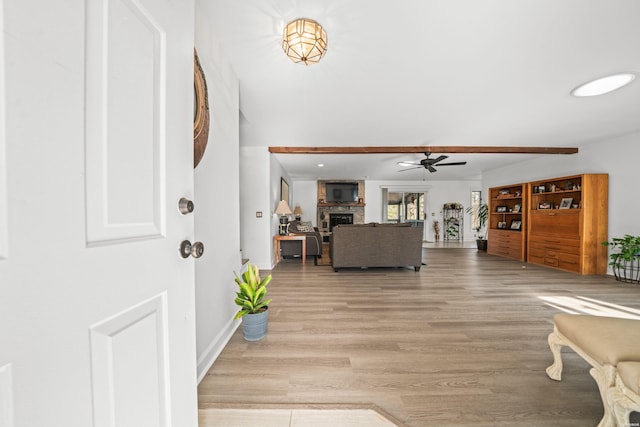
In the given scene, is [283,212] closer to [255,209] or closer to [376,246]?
[255,209]

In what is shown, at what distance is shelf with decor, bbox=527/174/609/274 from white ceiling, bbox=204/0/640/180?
925mm

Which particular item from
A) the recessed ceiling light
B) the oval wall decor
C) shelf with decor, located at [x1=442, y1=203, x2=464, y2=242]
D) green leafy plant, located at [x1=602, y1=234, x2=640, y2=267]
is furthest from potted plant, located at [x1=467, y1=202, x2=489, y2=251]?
the oval wall decor

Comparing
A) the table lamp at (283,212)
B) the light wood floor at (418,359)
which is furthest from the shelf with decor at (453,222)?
the table lamp at (283,212)

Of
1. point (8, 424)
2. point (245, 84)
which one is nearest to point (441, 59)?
point (245, 84)

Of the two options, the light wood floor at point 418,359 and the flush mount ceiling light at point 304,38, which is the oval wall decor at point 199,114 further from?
the light wood floor at point 418,359

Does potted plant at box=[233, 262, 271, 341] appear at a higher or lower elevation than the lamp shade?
lower

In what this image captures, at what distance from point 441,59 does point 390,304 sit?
240 centimetres

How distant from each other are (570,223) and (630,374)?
Answer: 4558mm

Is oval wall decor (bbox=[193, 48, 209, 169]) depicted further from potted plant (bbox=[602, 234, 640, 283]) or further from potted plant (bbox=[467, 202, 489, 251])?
potted plant (bbox=[467, 202, 489, 251])

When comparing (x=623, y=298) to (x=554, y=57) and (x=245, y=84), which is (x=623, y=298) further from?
(x=245, y=84)

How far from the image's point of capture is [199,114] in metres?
1.41

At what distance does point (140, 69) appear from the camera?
0.61 metres

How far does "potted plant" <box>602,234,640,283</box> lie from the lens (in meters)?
3.35

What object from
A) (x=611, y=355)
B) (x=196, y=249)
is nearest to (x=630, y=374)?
(x=611, y=355)
